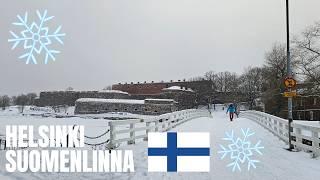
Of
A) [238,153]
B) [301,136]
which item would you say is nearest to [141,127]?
[238,153]

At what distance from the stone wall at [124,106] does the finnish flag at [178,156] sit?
6245 cm

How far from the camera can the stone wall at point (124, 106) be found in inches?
2940

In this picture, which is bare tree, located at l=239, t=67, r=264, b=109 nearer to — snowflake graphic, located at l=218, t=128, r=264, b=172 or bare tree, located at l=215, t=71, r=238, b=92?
bare tree, located at l=215, t=71, r=238, b=92

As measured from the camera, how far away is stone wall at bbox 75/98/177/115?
74688mm

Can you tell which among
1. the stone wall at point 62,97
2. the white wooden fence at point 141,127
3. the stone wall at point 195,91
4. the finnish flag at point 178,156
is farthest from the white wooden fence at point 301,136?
the stone wall at point 62,97

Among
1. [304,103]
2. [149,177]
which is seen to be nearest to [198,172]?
[149,177]

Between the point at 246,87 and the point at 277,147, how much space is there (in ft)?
252

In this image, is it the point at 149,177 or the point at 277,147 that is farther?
the point at 277,147

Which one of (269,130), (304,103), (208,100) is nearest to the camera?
(269,130)

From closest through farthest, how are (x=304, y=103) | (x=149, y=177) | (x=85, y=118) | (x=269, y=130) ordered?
(x=149, y=177) → (x=269, y=130) → (x=304, y=103) → (x=85, y=118)

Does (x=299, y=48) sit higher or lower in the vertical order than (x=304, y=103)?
higher

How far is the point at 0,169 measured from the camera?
8.50m

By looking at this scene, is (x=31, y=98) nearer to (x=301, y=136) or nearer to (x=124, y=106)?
(x=124, y=106)

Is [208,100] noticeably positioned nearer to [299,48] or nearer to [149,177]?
[299,48]
